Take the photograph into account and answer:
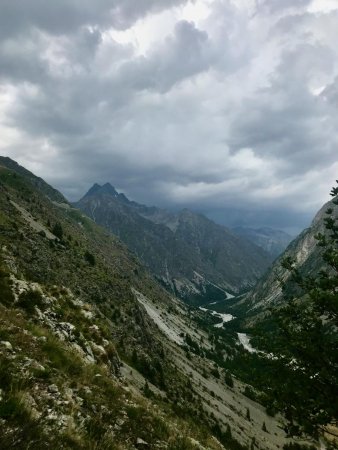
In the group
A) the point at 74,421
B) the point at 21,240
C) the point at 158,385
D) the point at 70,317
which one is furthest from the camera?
the point at 21,240

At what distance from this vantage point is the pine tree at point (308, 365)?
1856cm

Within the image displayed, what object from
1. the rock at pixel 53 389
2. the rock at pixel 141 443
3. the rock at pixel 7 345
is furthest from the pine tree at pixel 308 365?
the rock at pixel 7 345

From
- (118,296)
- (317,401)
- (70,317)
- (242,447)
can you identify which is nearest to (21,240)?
(118,296)

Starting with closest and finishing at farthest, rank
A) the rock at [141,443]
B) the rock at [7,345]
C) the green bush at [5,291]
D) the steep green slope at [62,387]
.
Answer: the steep green slope at [62,387] → the rock at [141,443] → the rock at [7,345] → the green bush at [5,291]

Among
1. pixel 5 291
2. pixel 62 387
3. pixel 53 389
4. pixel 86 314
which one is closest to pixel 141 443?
pixel 62 387

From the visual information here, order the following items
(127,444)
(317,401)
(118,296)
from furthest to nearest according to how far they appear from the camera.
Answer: (118,296) → (317,401) → (127,444)

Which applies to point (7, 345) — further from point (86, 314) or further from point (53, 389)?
point (86, 314)

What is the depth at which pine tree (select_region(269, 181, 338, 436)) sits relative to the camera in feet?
60.9

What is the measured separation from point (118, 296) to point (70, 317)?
56.1 meters

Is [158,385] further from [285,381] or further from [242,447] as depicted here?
[285,381]

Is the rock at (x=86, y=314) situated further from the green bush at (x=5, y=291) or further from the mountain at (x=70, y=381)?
the green bush at (x=5, y=291)

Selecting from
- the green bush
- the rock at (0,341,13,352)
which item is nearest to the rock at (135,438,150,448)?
the rock at (0,341,13,352)

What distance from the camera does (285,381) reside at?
68.5 ft

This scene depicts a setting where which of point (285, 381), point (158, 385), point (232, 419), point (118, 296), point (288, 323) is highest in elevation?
point (288, 323)
